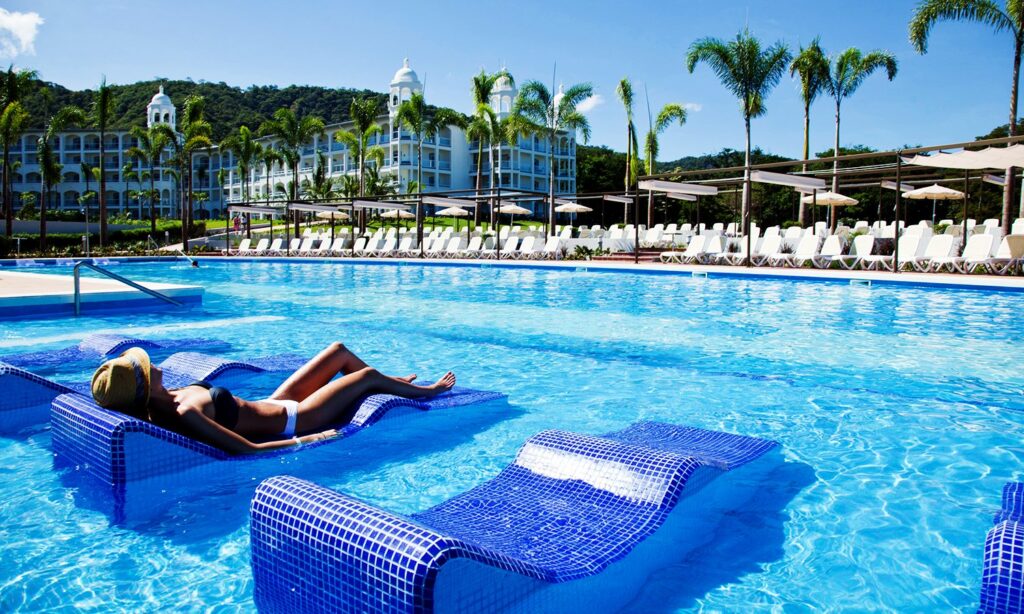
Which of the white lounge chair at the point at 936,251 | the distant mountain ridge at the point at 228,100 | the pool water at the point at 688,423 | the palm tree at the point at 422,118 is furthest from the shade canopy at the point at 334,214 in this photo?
the distant mountain ridge at the point at 228,100

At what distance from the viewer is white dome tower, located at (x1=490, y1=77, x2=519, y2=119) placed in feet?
190

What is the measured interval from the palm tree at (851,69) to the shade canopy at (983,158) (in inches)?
512

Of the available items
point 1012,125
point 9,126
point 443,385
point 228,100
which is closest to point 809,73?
point 1012,125

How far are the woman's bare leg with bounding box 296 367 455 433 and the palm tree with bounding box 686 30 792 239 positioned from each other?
23.3 metres

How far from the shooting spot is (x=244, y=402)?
12.7 feet

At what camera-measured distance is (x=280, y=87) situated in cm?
9500

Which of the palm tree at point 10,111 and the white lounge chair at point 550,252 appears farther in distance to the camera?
the palm tree at point 10,111

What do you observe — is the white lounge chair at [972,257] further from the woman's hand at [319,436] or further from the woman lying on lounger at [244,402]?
the woman's hand at [319,436]

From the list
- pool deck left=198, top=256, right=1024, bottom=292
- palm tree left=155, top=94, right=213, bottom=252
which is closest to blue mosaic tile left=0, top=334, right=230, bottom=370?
pool deck left=198, top=256, right=1024, bottom=292

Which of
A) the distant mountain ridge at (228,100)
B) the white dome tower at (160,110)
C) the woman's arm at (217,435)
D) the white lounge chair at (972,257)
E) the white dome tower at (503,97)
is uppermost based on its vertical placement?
the distant mountain ridge at (228,100)

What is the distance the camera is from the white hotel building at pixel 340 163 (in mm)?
60594

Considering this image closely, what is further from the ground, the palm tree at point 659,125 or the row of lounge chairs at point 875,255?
the palm tree at point 659,125

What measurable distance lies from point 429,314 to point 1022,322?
788cm

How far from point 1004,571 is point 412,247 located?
2513 cm
